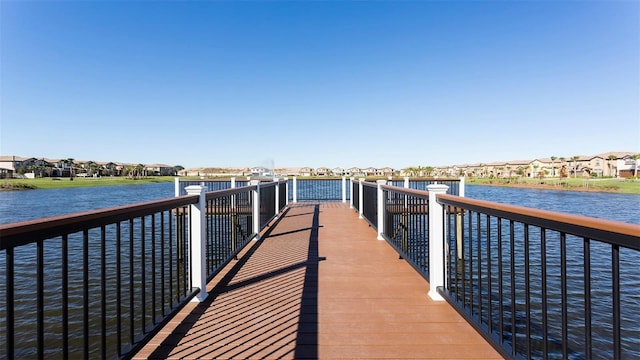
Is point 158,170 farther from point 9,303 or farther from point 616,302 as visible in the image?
point 616,302

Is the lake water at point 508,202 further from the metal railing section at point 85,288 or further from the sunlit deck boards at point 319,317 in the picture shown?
the metal railing section at point 85,288

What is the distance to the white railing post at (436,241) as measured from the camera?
2738 mm

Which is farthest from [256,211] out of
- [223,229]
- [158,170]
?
[158,170]

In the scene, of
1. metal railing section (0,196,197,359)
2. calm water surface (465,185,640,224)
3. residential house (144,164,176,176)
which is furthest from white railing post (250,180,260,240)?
residential house (144,164,176,176)

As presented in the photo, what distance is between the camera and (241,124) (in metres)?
31.3

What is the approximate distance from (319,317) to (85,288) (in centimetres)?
155

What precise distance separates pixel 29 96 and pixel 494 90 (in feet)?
96.2

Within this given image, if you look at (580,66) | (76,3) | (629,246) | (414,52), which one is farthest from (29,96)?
(580,66)

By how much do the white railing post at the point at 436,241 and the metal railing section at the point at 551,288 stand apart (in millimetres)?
74

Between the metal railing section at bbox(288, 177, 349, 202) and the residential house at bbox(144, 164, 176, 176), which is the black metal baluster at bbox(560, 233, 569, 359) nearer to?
the metal railing section at bbox(288, 177, 349, 202)

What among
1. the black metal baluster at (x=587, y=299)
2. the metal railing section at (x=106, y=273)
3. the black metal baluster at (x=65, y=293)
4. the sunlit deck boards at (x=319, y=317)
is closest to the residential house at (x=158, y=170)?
the metal railing section at (x=106, y=273)

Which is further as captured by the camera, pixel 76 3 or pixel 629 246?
pixel 76 3

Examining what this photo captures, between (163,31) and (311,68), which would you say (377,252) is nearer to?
(163,31)

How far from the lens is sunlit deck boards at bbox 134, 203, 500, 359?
1951 millimetres
